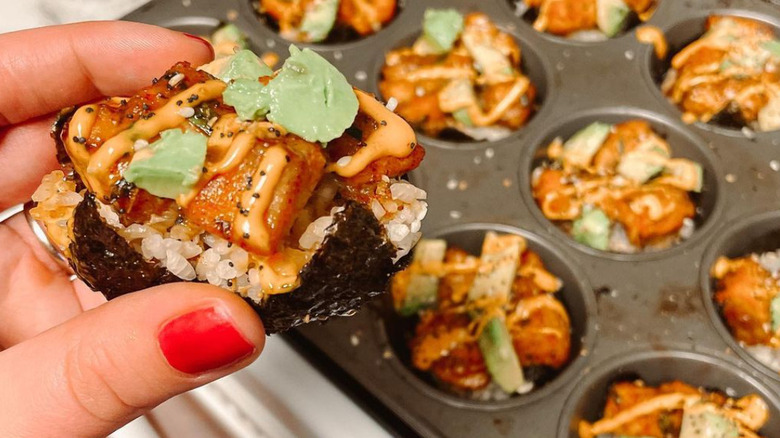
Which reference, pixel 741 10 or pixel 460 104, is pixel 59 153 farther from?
pixel 741 10

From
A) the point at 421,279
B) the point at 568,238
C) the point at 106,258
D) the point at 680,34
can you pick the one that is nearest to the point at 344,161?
the point at 106,258

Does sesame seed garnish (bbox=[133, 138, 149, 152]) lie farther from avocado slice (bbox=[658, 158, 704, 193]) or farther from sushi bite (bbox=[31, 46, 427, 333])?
avocado slice (bbox=[658, 158, 704, 193])

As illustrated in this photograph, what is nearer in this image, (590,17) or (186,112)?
(186,112)

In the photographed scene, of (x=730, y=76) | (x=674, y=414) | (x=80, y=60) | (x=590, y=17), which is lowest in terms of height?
(x=674, y=414)

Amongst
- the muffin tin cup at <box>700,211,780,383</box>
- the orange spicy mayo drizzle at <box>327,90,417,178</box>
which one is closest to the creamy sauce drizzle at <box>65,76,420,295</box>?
the orange spicy mayo drizzle at <box>327,90,417,178</box>

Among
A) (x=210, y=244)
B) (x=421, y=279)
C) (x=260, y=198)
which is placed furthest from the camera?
(x=421, y=279)

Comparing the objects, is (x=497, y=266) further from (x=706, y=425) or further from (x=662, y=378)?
(x=706, y=425)
